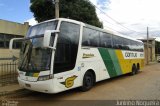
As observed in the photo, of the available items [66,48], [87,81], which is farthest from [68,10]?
[66,48]

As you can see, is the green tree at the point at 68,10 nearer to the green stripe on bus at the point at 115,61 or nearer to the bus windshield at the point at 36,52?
the green stripe on bus at the point at 115,61

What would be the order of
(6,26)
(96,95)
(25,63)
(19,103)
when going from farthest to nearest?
1. (6,26)
2. (96,95)
3. (25,63)
4. (19,103)

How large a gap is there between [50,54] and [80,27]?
252cm

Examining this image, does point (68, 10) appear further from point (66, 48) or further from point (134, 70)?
point (66, 48)

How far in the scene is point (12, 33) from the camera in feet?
49.3

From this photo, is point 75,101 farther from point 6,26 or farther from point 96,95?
point 6,26

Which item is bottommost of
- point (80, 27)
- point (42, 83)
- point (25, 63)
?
point (42, 83)

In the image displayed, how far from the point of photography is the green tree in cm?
1567

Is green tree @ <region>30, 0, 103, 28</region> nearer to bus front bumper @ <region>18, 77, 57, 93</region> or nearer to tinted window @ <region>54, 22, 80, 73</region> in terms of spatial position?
tinted window @ <region>54, 22, 80, 73</region>

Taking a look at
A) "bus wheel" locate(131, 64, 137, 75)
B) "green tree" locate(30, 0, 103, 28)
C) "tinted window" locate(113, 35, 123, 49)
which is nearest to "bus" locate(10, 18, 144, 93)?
"tinted window" locate(113, 35, 123, 49)

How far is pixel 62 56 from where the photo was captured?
7.73 m

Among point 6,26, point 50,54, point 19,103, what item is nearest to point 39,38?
point 50,54

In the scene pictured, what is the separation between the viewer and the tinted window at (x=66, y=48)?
7.55 meters

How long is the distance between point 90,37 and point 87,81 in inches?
88.2
